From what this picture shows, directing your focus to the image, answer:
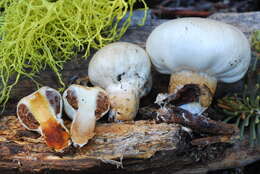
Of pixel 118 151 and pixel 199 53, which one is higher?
pixel 199 53

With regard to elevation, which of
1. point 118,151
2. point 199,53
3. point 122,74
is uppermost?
point 199,53

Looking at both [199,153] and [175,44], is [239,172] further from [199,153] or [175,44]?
[175,44]

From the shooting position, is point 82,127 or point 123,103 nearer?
point 82,127

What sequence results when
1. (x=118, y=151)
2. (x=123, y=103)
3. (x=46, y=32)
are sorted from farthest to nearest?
1. (x=46, y=32)
2. (x=123, y=103)
3. (x=118, y=151)

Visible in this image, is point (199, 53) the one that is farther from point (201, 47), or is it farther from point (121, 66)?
point (121, 66)

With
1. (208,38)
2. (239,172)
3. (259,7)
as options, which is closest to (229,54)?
(208,38)

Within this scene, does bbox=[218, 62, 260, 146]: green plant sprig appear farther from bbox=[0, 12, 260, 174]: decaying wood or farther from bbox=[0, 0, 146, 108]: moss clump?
bbox=[0, 0, 146, 108]: moss clump

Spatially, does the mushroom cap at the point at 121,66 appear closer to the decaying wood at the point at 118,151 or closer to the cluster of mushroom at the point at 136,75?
the cluster of mushroom at the point at 136,75

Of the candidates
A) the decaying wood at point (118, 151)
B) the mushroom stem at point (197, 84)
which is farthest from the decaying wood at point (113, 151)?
the mushroom stem at point (197, 84)

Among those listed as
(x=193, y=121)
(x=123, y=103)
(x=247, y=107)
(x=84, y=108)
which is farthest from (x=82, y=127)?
(x=247, y=107)
